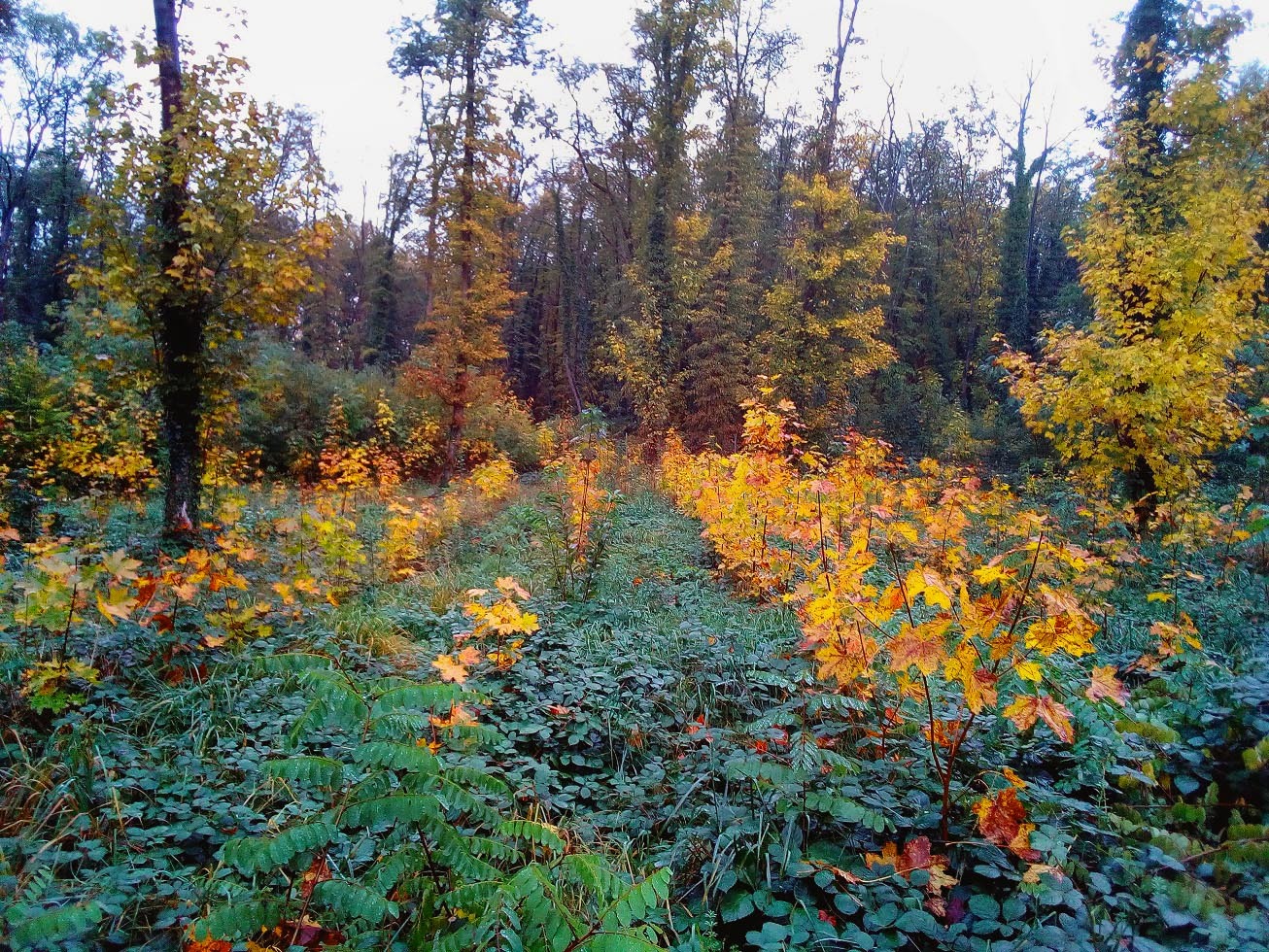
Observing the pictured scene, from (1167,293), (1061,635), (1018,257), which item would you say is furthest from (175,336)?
(1018,257)

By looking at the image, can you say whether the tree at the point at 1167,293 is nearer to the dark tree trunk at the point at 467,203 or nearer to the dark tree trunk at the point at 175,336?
the dark tree trunk at the point at 175,336

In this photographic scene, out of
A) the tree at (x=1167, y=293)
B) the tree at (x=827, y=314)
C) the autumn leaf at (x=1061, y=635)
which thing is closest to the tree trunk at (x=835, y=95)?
the tree at (x=827, y=314)

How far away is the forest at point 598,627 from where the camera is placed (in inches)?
72.2

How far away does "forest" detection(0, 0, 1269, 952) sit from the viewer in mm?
1834

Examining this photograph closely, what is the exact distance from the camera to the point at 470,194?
12.7m

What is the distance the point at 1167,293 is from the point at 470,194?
11163mm

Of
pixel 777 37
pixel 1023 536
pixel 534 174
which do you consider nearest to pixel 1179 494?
pixel 1023 536

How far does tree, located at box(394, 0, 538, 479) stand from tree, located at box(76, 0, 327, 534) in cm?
703

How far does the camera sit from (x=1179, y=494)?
7.02 m

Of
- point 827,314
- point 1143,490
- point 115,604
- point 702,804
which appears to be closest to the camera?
point 702,804

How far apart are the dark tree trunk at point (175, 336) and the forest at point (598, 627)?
0.12 feet

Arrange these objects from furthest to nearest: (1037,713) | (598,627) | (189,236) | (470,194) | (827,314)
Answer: (827,314)
(470,194)
(189,236)
(598,627)
(1037,713)

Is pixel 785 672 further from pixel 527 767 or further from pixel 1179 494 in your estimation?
pixel 1179 494

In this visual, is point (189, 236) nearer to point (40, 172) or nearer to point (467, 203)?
point (467, 203)
